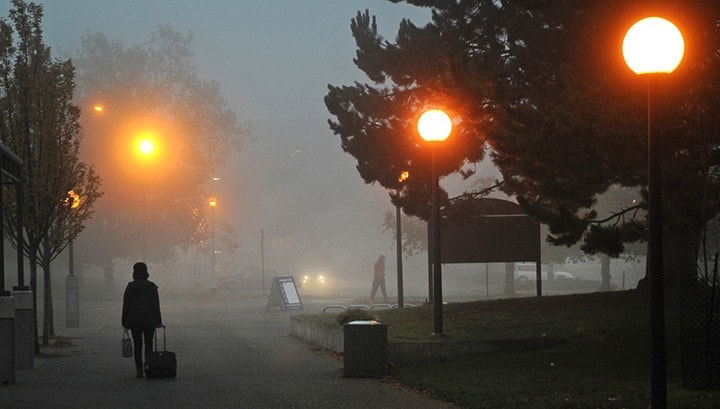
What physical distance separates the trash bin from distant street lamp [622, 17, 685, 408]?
7.20 meters

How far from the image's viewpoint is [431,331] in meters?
22.0

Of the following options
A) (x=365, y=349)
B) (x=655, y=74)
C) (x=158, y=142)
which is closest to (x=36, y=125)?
(x=365, y=349)

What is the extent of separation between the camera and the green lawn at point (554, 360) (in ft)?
45.3

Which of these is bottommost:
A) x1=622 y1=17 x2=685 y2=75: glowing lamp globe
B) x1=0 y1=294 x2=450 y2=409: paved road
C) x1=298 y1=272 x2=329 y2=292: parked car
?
x1=298 y1=272 x2=329 y2=292: parked car

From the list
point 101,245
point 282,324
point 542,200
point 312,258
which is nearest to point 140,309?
point 542,200

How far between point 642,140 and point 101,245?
52.6 meters

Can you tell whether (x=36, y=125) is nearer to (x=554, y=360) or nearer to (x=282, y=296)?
(x=554, y=360)

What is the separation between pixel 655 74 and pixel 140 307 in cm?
955

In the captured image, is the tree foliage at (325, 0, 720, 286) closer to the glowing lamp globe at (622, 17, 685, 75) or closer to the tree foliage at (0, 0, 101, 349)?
the glowing lamp globe at (622, 17, 685, 75)

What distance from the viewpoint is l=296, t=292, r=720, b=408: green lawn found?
544 inches

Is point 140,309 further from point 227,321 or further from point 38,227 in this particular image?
point 227,321

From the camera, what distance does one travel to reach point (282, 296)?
45562 mm

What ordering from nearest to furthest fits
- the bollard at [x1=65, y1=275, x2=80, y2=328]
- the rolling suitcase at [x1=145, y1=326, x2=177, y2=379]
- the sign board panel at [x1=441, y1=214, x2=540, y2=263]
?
the rolling suitcase at [x1=145, y1=326, x2=177, y2=379], the sign board panel at [x1=441, y1=214, x2=540, y2=263], the bollard at [x1=65, y1=275, x2=80, y2=328]

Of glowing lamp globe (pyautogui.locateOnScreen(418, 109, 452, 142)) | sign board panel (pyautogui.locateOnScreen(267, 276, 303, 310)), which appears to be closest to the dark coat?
glowing lamp globe (pyautogui.locateOnScreen(418, 109, 452, 142))
